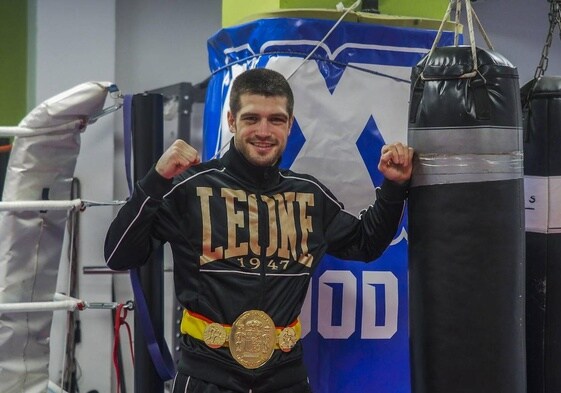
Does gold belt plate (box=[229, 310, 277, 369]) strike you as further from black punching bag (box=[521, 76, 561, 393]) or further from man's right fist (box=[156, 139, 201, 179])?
black punching bag (box=[521, 76, 561, 393])

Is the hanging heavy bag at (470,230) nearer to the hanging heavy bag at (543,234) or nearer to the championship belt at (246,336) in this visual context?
the hanging heavy bag at (543,234)

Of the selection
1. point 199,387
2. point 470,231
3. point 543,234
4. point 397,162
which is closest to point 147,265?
point 199,387

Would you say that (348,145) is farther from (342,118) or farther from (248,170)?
(248,170)

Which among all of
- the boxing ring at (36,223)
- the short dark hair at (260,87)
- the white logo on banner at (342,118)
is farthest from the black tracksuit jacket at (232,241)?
the boxing ring at (36,223)

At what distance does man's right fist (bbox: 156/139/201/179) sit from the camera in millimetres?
1696

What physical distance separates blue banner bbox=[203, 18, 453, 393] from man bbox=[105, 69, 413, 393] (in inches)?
11.4

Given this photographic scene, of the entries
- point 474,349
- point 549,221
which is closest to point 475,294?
point 474,349

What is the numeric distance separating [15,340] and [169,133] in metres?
2.00

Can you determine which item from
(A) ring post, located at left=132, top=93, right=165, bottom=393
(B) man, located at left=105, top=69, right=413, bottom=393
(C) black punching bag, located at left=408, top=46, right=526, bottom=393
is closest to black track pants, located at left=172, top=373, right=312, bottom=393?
(B) man, located at left=105, top=69, right=413, bottom=393

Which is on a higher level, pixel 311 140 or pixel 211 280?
pixel 311 140

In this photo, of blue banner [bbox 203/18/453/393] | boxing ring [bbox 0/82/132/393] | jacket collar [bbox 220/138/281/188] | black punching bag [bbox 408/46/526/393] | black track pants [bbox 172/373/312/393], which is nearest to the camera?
black punching bag [bbox 408/46/526/393]

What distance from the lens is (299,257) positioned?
1854 millimetres

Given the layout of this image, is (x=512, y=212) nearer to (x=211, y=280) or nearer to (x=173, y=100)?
(x=211, y=280)

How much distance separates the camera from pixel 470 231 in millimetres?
1626
